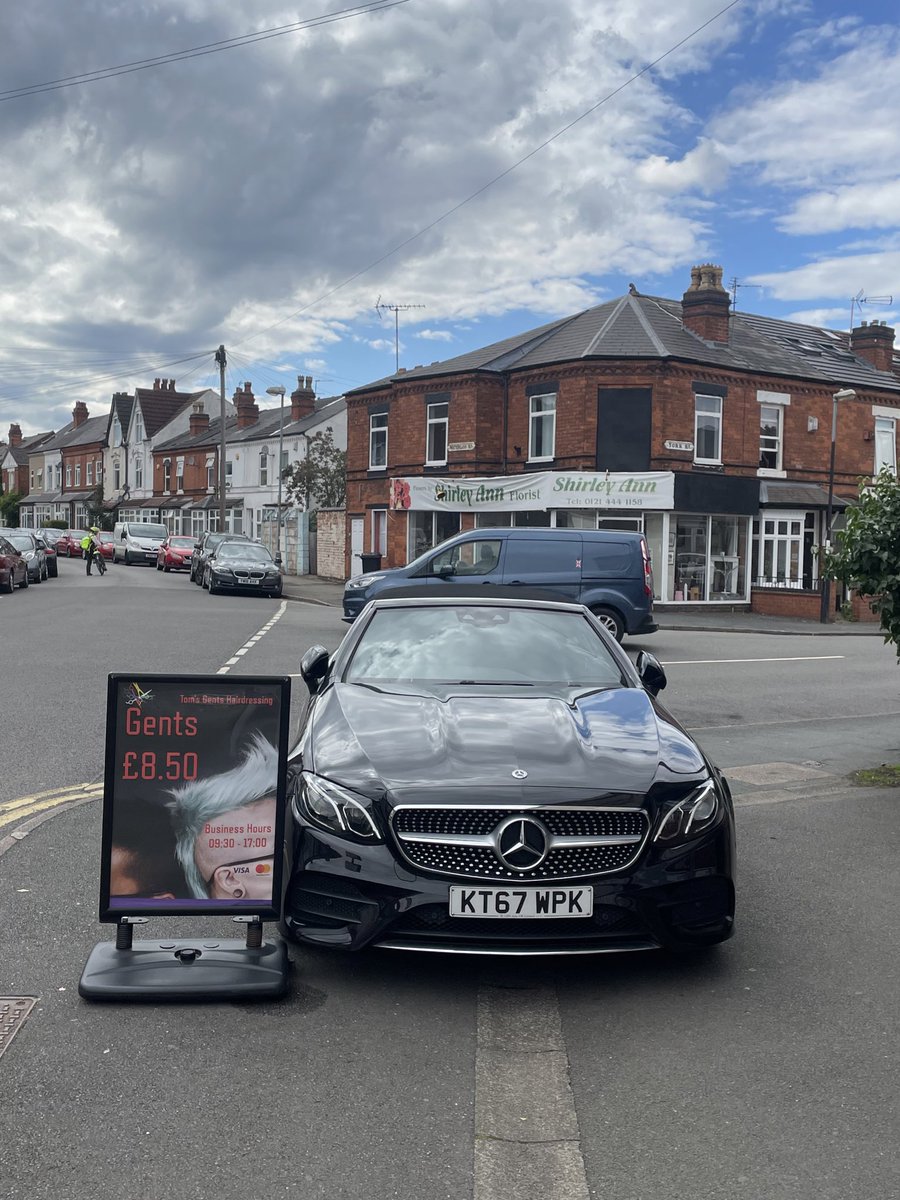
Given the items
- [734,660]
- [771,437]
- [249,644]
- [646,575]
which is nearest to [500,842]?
[249,644]

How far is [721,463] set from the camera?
3319 centimetres

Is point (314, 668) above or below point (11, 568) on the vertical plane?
above

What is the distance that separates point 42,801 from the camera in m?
7.27

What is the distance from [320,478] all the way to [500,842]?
157ft

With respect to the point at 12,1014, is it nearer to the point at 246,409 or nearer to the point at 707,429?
the point at 707,429

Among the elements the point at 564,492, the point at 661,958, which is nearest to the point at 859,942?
the point at 661,958

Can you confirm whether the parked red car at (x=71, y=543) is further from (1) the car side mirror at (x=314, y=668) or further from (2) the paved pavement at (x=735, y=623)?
(1) the car side mirror at (x=314, y=668)

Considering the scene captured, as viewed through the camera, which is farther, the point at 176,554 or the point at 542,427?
the point at 176,554

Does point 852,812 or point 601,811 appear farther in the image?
point 852,812

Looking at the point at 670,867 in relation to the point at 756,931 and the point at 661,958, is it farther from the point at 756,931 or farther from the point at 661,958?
the point at 756,931

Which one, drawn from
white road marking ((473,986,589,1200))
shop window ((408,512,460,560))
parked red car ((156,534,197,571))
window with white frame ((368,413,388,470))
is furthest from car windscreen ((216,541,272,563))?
white road marking ((473,986,589,1200))

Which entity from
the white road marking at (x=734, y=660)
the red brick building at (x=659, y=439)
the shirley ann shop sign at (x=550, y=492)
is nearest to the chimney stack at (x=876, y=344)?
the red brick building at (x=659, y=439)

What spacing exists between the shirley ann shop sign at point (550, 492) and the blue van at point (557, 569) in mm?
12748

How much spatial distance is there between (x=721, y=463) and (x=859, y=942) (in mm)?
29312
